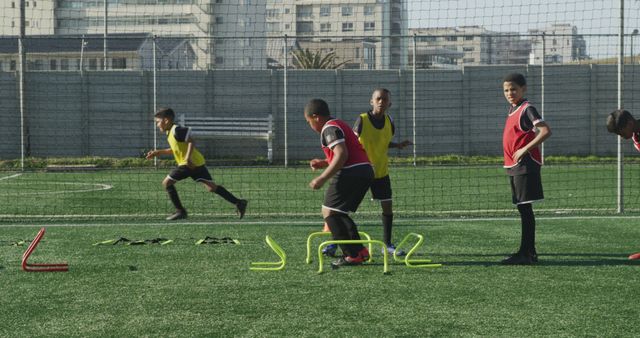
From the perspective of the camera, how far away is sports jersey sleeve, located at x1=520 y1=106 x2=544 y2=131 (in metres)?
8.54

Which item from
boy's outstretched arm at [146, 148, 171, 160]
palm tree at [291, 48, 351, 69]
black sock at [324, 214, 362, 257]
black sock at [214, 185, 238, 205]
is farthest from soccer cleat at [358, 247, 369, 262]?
palm tree at [291, 48, 351, 69]

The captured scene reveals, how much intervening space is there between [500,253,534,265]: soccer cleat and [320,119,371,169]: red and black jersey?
5.64 ft

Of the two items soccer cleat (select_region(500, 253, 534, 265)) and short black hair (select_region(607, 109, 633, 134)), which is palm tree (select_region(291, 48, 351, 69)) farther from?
short black hair (select_region(607, 109, 633, 134))

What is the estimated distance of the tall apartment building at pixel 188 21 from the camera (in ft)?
77.3

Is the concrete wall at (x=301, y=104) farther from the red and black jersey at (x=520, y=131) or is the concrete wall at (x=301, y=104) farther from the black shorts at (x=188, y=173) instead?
the red and black jersey at (x=520, y=131)

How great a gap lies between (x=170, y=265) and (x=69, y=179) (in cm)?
1406

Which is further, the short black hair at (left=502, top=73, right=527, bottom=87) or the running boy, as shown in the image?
the running boy

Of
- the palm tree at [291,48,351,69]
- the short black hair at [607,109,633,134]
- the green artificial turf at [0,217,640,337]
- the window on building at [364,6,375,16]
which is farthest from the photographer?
the palm tree at [291,48,351,69]

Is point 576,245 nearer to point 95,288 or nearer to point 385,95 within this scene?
point 385,95

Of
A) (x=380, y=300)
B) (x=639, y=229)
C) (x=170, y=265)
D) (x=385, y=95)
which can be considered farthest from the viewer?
(x=639, y=229)

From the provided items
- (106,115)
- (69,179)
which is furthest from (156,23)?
(69,179)

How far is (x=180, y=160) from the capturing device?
13.4 meters

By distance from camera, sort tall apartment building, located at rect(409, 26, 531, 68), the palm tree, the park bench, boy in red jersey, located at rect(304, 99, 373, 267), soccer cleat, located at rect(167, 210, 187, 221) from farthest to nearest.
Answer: the palm tree < the park bench < tall apartment building, located at rect(409, 26, 531, 68) < soccer cleat, located at rect(167, 210, 187, 221) < boy in red jersey, located at rect(304, 99, 373, 267)

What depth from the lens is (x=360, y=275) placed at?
7.95 meters
